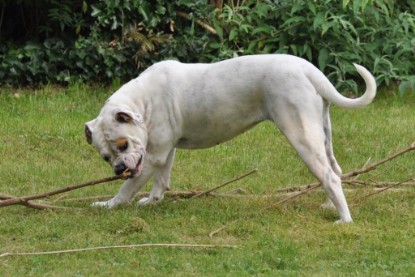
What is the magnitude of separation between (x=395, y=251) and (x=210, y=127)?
1.92 metres

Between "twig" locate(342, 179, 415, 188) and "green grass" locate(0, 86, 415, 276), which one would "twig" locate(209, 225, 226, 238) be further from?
"twig" locate(342, 179, 415, 188)

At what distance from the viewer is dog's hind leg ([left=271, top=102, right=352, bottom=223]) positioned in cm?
743

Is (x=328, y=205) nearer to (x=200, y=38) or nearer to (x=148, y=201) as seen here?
(x=148, y=201)

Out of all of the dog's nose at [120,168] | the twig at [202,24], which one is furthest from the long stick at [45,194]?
the twig at [202,24]

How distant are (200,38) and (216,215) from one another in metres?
5.71

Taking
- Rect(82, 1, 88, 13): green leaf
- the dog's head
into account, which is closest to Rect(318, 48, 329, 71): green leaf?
Rect(82, 1, 88, 13): green leaf

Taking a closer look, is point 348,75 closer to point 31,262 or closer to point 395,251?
point 395,251

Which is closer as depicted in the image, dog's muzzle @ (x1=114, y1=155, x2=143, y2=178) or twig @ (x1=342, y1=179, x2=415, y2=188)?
dog's muzzle @ (x1=114, y1=155, x2=143, y2=178)

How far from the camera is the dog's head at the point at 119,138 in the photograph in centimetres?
759

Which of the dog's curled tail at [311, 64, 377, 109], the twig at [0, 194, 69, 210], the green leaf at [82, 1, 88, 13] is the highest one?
the dog's curled tail at [311, 64, 377, 109]

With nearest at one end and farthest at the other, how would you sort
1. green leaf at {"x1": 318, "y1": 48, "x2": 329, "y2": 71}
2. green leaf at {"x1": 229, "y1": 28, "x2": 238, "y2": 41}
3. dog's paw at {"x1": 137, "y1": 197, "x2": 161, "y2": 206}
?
1. dog's paw at {"x1": 137, "y1": 197, "x2": 161, "y2": 206}
2. green leaf at {"x1": 318, "y1": 48, "x2": 329, "y2": 71}
3. green leaf at {"x1": 229, "y1": 28, "x2": 238, "y2": 41}

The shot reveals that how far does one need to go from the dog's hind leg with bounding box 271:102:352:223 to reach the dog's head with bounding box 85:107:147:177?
1114mm

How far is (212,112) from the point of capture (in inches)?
311

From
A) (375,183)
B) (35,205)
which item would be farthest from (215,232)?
(375,183)
